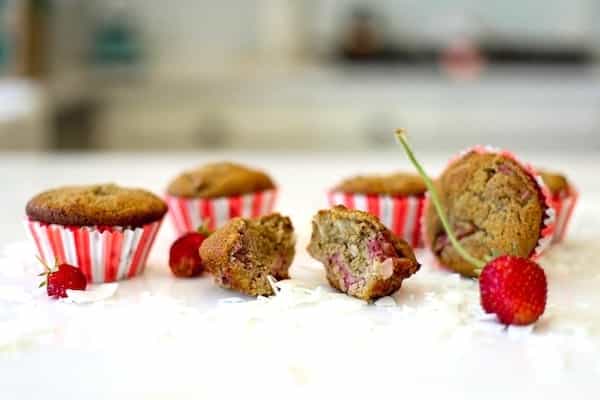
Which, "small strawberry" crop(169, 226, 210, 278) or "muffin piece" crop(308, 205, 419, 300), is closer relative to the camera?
"muffin piece" crop(308, 205, 419, 300)

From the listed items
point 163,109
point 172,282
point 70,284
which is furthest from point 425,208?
point 163,109

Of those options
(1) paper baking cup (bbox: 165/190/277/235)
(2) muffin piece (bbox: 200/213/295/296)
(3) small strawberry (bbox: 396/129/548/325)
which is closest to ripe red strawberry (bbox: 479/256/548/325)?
(3) small strawberry (bbox: 396/129/548/325)

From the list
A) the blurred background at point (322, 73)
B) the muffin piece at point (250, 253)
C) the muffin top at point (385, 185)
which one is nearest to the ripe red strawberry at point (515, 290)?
the muffin piece at point (250, 253)

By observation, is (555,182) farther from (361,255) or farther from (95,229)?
(95,229)

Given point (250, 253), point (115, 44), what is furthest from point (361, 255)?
point (115, 44)

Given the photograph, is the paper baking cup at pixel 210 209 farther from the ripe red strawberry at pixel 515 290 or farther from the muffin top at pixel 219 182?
the ripe red strawberry at pixel 515 290

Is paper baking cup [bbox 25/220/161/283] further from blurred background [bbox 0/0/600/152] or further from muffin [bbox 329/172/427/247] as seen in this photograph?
blurred background [bbox 0/0/600/152]

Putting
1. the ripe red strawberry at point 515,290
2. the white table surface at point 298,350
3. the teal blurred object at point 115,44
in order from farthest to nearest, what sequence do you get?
1. the teal blurred object at point 115,44
2. the ripe red strawberry at point 515,290
3. the white table surface at point 298,350
